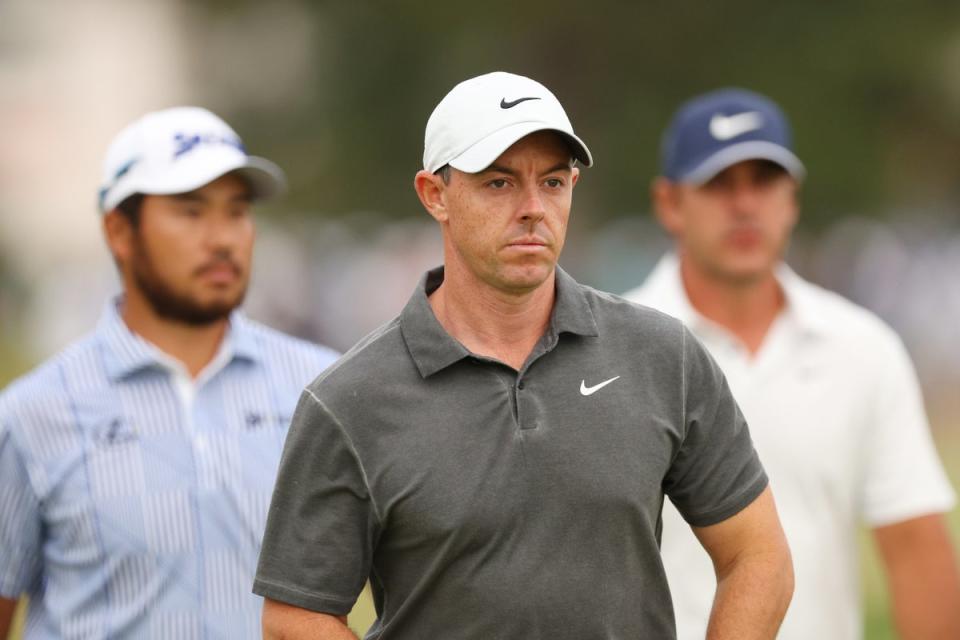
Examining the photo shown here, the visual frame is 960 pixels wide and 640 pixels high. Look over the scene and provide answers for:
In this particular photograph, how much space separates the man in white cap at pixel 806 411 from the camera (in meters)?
5.55

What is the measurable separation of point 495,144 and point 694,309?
8.61 ft

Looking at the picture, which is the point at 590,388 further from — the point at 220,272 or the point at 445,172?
the point at 220,272

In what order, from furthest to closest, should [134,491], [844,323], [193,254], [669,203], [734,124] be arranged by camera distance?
1. [669,203]
2. [734,124]
3. [844,323]
4. [193,254]
5. [134,491]

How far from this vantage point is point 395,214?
42125 mm

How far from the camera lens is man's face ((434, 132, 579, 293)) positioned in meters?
3.68

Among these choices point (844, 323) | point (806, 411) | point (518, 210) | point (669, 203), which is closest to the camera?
point (518, 210)

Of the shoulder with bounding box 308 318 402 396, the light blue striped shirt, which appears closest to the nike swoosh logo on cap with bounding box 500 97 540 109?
the shoulder with bounding box 308 318 402 396

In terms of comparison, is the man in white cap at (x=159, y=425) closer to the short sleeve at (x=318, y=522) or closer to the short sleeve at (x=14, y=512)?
the short sleeve at (x=14, y=512)

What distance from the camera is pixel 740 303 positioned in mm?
6141

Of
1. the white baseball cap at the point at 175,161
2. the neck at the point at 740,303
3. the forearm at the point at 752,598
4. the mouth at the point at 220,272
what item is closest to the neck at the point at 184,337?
the mouth at the point at 220,272

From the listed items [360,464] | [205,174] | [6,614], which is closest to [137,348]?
[205,174]

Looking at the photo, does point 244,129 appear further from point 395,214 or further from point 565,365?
point 565,365

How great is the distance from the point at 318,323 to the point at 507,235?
1081 inches

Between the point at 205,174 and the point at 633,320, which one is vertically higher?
the point at 205,174
